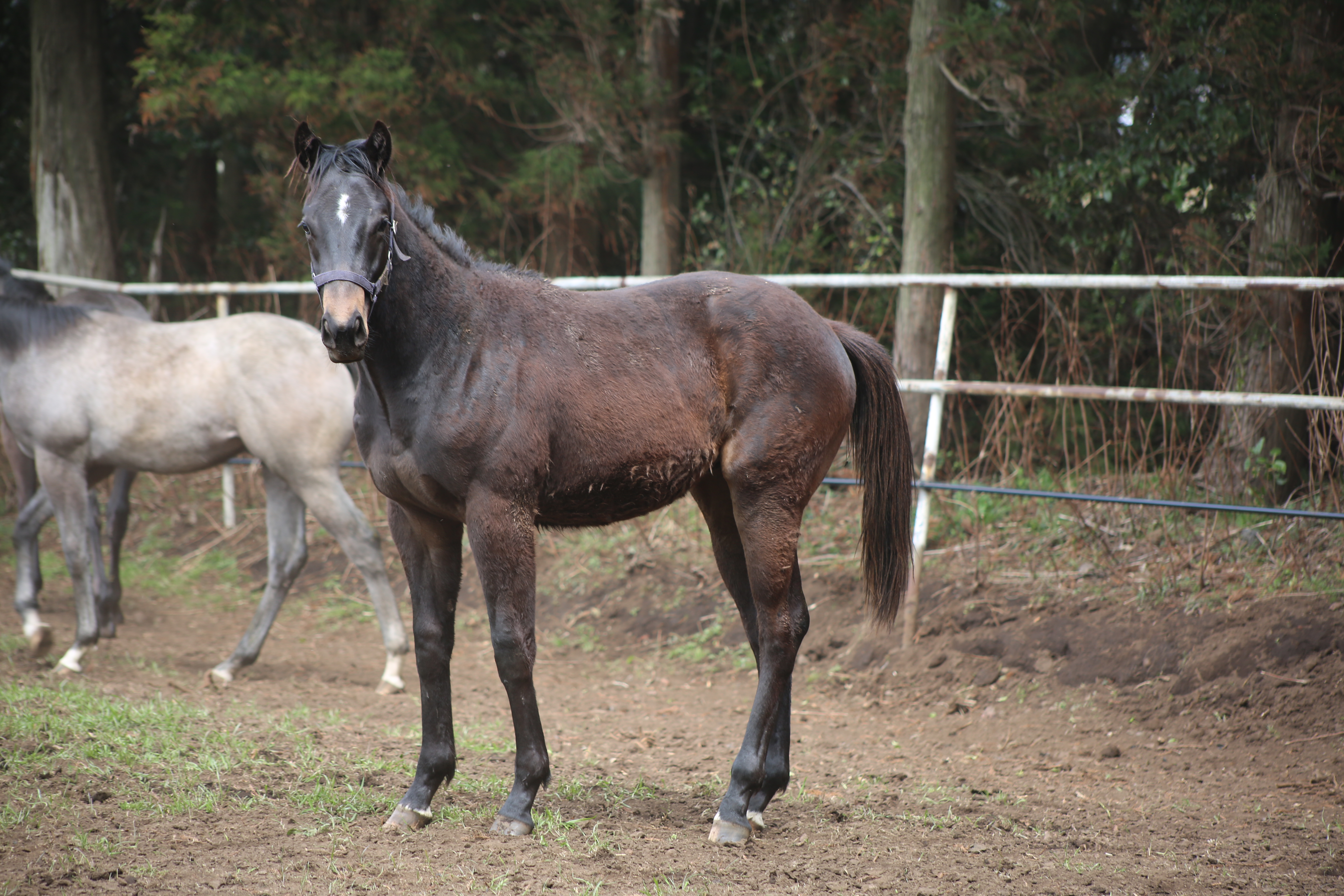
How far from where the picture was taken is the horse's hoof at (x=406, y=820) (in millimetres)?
3041

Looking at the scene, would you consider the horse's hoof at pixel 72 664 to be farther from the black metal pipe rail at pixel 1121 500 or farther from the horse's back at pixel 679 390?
the horse's back at pixel 679 390

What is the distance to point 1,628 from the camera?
5.91 meters

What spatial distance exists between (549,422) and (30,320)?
4041mm

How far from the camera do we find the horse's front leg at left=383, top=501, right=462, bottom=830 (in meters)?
3.17

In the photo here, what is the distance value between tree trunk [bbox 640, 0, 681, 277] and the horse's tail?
4.70 m

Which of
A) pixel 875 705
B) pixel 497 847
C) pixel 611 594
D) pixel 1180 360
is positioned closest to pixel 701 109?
pixel 611 594

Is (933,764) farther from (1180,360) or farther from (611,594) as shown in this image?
(611,594)

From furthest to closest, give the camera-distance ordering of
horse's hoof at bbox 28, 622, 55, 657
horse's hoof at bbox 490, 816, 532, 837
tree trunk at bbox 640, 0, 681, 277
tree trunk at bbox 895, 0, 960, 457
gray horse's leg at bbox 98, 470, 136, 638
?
tree trunk at bbox 640, 0, 681, 277
tree trunk at bbox 895, 0, 960, 457
gray horse's leg at bbox 98, 470, 136, 638
horse's hoof at bbox 28, 622, 55, 657
horse's hoof at bbox 490, 816, 532, 837

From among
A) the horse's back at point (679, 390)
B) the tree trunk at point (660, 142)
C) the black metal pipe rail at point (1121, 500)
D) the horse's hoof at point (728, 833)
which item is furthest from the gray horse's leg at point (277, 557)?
the tree trunk at point (660, 142)

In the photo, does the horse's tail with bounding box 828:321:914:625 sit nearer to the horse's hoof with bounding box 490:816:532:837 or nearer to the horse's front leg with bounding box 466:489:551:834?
the horse's front leg with bounding box 466:489:551:834

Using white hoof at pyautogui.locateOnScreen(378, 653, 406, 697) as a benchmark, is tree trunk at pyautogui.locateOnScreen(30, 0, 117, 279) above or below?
above

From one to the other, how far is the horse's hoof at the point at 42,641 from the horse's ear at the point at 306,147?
140 inches

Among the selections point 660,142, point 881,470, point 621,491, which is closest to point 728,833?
point 621,491

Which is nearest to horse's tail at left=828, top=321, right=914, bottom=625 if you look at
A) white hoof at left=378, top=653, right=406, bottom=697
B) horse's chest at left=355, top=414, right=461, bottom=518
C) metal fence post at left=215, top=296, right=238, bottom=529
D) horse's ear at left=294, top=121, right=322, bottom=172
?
horse's chest at left=355, top=414, right=461, bottom=518
